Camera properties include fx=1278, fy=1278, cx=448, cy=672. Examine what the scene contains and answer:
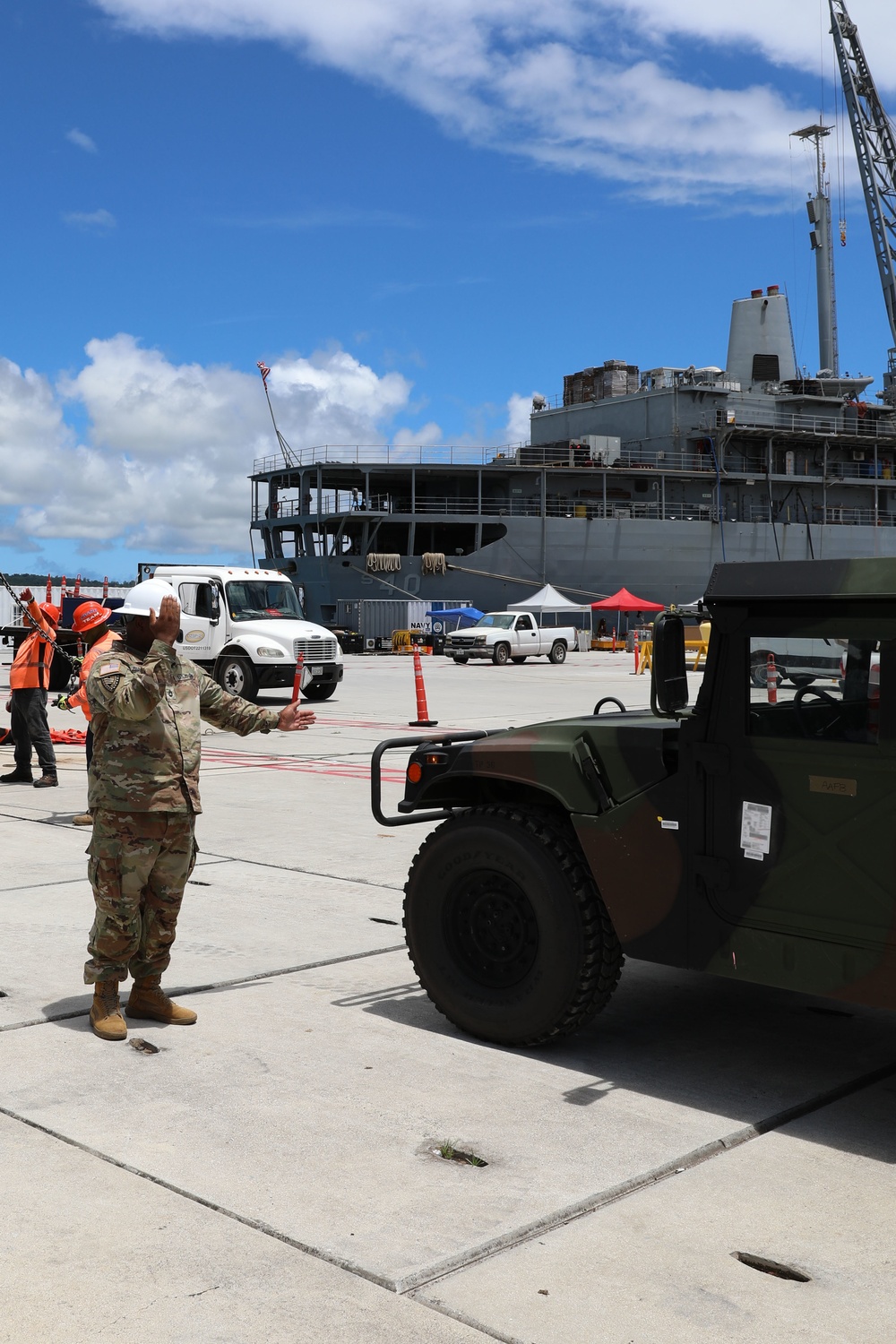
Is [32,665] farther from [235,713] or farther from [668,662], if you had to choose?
[668,662]

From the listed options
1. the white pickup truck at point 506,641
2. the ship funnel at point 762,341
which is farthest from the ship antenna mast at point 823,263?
the white pickup truck at point 506,641

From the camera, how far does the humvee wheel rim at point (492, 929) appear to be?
4633 millimetres

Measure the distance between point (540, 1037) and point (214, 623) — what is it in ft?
60.1

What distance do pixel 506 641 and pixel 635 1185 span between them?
3562cm

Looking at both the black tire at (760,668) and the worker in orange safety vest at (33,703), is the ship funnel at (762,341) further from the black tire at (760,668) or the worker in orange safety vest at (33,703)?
the black tire at (760,668)

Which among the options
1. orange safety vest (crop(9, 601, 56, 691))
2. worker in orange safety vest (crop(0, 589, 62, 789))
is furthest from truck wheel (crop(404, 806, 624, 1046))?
orange safety vest (crop(9, 601, 56, 691))

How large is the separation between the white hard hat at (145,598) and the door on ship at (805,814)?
2.13 m

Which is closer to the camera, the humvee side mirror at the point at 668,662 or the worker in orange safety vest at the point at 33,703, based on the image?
the humvee side mirror at the point at 668,662

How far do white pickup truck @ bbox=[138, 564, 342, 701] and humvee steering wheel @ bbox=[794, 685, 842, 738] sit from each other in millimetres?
17271

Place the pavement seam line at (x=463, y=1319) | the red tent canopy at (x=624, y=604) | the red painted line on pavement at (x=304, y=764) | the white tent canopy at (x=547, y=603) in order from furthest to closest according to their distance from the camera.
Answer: the white tent canopy at (x=547, y=603), the red tent canopy at (x=624, y=604), the red painted line on pavement at (x=304, y=764), the pavement seam line at (x=463, y=1319)

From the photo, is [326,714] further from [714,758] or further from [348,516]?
[348,516]

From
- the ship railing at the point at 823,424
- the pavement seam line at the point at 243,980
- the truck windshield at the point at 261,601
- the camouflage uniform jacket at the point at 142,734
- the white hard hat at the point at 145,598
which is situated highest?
the ship railing at the point at 823,424

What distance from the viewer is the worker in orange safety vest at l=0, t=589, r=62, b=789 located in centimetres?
1130

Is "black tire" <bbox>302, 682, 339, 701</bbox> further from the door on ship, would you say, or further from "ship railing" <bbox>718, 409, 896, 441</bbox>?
"ship railing" <bbox>718, 409, 896, 441</bbox>
